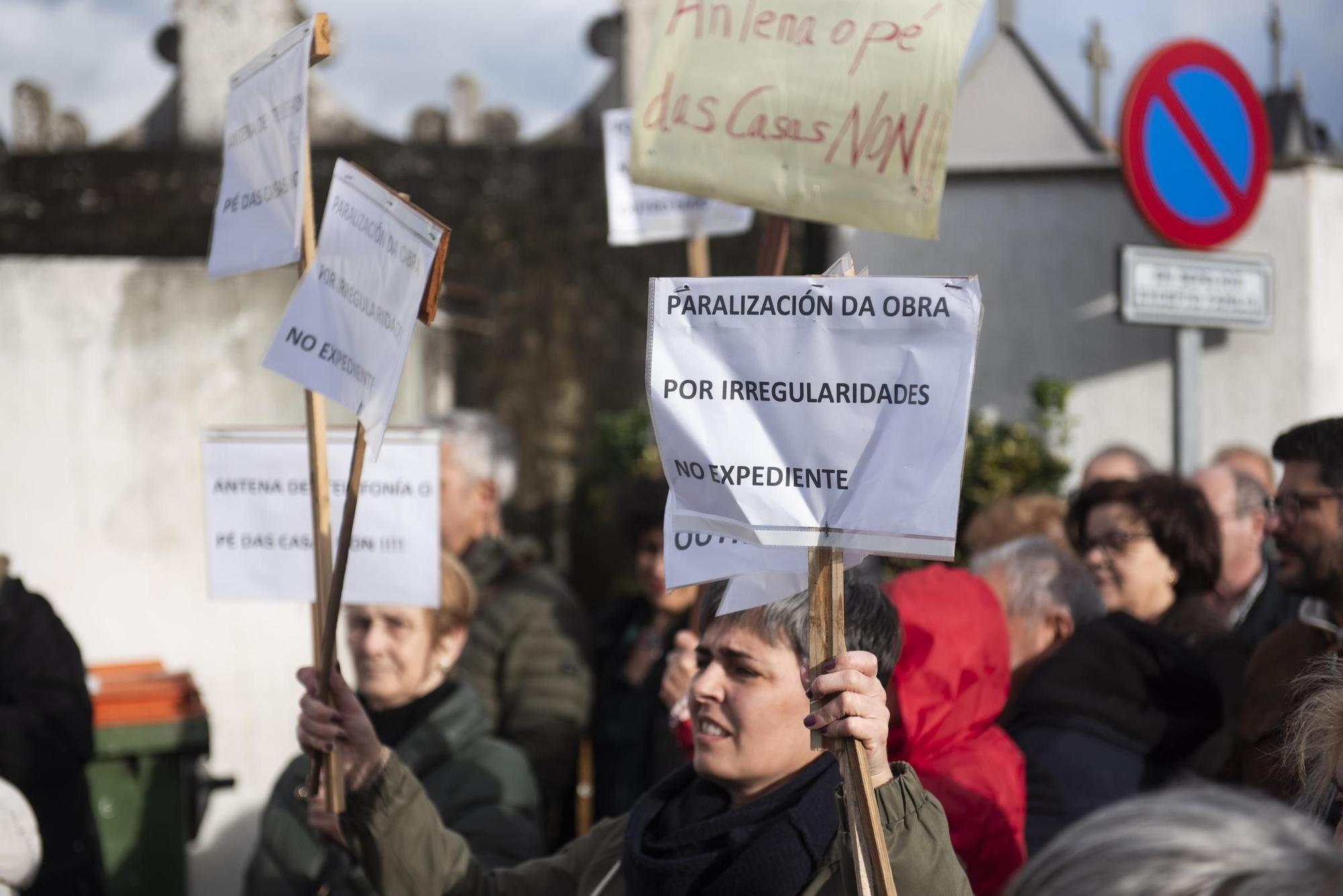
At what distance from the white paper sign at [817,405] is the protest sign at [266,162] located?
3.74ft

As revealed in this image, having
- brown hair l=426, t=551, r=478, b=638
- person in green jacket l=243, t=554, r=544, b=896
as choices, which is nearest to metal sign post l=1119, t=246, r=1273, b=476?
brown hair l=426, t=551, r=478, b=638

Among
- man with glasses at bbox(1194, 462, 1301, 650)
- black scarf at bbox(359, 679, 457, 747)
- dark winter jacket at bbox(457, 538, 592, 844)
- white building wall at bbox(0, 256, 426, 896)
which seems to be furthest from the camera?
white building wall at bbox(0, 256, 426, 896)

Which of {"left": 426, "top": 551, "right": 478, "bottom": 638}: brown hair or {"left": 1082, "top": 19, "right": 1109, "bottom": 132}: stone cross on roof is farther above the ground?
{"left": 1082, "top": 19, "right": 1109, "bottom": 132}: stone cross on roof

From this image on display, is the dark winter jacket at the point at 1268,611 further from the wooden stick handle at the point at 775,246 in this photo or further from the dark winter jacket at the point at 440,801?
the dark winter jacket at the point at 440,801

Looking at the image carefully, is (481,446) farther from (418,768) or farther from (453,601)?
(418,768)

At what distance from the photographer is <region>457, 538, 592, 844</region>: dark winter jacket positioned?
4.59 metres

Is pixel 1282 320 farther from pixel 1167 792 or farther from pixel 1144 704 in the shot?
pixel 1167 792

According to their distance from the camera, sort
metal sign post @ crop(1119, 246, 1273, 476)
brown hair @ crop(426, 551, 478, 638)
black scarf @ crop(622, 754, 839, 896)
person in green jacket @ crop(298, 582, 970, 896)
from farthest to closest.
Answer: metal sign post @ crop(1119, 246, 1273, 476)
brown hair @ crop(426, 551, 478, 638)
black scarf @ crop(622, 754, 839, 896)
person in green jacket @ crop(298, 582, 970, 896)

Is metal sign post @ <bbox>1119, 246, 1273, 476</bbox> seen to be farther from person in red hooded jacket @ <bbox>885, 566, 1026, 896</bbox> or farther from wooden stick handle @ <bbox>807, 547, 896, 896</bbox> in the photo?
wooden stick handle @ <bbox>807, 547, 896, 896</bbox>

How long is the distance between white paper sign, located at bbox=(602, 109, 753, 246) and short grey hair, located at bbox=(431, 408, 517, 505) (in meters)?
1.10

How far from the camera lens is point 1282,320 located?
8828 mm

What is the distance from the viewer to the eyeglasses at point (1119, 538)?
4.04 metres

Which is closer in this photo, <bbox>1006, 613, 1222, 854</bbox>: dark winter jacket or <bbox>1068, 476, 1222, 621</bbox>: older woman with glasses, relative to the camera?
<bbox>1006, 613, 1222, 854</bbox>: dark winter jacket

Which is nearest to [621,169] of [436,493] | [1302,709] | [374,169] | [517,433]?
[436,493]
